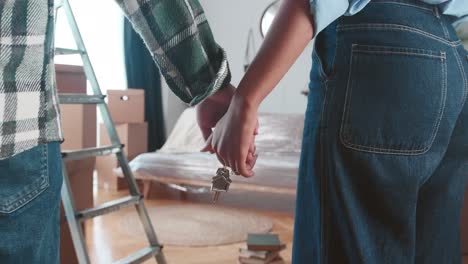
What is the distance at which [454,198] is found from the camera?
812mm

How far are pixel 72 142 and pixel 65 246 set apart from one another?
19.1 inches

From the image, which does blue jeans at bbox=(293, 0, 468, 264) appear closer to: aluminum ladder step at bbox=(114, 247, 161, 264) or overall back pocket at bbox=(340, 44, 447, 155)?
overall back pocket at bbox=(340, 44, 447, 155)

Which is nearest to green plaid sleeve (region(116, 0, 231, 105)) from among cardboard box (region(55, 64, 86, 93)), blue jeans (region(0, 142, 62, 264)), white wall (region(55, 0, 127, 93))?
blue jeans (region(0, 142, 62, 264))

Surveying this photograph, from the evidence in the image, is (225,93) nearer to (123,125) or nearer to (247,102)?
(247,102)

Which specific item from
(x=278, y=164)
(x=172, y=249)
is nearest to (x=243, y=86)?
(x=172, y=249)

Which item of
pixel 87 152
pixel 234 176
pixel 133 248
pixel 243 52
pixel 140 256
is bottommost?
pixel 133 248

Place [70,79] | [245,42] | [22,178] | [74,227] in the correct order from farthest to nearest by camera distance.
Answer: [245,42]
[70,79]
[74,227]
[22,178]

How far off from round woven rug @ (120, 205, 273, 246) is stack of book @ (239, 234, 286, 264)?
41 centimetres

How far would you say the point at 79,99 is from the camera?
72.5 inches

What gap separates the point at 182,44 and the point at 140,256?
1292mm

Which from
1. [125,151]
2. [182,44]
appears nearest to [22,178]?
[182,44]

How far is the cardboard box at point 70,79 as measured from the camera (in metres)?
2.00

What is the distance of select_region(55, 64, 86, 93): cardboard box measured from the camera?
2.00 meters

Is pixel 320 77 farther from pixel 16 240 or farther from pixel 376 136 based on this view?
pixel 16 240
